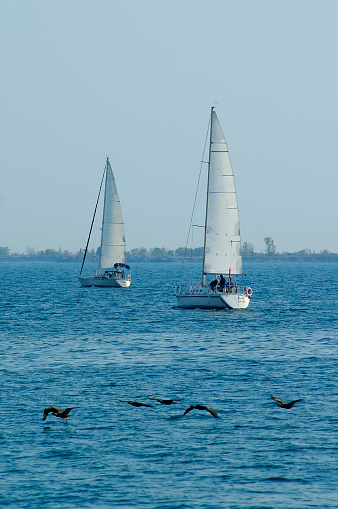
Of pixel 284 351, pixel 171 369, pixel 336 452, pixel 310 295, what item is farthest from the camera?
pixel 310 295

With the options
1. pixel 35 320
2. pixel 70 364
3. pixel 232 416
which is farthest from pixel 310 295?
pixel 232 416

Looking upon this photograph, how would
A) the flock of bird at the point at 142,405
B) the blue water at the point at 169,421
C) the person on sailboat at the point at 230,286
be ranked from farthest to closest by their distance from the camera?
the person on sailboat at the point at 230,286 → the flock of bird at the point at 142,405 → the blue water at the point at 169,421

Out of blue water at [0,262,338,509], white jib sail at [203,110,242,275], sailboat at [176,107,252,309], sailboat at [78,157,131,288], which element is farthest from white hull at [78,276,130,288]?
blue water at [0,262,338,509]

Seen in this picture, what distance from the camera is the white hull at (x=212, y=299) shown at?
6875cm

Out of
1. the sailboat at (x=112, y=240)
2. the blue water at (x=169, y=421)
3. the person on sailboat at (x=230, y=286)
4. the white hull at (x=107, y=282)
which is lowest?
the blue water at (x=169, y=421)

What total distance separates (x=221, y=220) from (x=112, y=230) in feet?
145

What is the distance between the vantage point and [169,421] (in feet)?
96.3

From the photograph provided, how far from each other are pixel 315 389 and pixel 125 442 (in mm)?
11559

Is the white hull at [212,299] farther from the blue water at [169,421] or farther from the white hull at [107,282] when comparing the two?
the white hull at [107,282]

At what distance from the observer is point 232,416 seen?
2973 centimetres

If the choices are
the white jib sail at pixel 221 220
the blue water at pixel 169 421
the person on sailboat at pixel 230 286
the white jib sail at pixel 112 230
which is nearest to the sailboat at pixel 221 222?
the white jib sail at pixel 221 220

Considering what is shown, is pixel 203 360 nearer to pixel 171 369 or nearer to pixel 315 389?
pixel 171 369

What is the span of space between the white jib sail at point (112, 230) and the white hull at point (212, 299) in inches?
1744

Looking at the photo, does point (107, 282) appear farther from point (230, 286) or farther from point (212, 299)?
point (212, 299)
